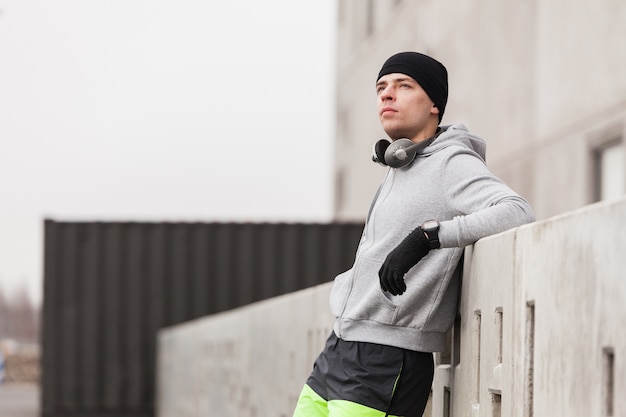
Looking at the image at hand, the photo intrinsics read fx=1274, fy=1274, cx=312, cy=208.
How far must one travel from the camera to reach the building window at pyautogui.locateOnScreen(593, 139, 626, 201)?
12.9 metres

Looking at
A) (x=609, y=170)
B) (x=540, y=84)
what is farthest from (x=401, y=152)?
(x=540, y=84)

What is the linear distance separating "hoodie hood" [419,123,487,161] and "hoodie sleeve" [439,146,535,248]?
0.15 feet

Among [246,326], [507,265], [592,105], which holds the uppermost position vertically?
[592,105]

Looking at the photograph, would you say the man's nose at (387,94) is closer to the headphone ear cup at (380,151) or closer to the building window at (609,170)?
the headphone ear cup at (380,151)

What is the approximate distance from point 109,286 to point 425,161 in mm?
16123

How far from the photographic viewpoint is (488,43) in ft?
58.7

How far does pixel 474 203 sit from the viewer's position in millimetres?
3590

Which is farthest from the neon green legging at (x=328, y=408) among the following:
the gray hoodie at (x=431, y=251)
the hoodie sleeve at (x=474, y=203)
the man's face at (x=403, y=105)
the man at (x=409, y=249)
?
the man's face at (x=403, y=105)

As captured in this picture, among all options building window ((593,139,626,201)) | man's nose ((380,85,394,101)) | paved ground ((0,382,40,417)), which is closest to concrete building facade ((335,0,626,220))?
building window ((593,139,626,201))

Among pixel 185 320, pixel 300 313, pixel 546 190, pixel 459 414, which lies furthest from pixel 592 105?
pixel 459 414

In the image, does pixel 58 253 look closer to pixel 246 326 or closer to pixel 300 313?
pixel 246 326

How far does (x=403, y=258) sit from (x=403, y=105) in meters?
0.54

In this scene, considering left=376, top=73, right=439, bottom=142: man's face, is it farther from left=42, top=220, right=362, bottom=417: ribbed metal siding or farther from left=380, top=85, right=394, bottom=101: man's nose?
left=42, top=220, right=362, bottom=417: ribbed metal siding

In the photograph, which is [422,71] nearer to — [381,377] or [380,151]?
[380,151]
